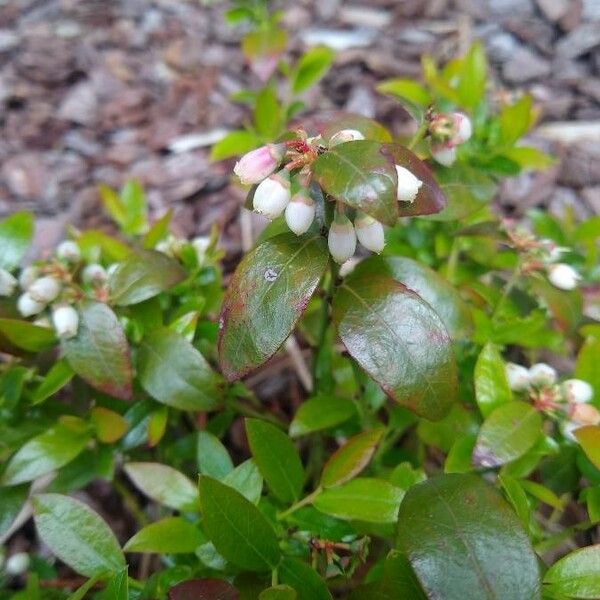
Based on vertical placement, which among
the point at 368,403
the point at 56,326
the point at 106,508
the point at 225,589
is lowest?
the point at 106,508

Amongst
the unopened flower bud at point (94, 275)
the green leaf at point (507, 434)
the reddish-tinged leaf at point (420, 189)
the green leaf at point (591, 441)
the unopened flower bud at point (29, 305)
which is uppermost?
the reddish-tinged leaf at point (420, 189)

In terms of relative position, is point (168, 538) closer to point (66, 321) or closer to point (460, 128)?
point (66, 321)

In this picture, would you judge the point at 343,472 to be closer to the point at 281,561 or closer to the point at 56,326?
the point at 281,561

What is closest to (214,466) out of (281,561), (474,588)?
(281,561)

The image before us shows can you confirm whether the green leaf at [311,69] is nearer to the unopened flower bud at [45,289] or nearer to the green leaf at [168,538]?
the unopened flower bud at [45,289]

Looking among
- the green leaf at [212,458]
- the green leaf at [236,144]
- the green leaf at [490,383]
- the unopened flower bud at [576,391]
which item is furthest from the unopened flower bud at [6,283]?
the unopened flower bud at [576,391]

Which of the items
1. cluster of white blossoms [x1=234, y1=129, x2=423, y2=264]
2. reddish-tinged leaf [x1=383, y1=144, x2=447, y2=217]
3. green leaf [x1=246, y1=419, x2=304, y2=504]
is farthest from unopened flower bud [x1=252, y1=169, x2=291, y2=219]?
green leaf [x1=246, y1=419, x2=304, y2=504]
